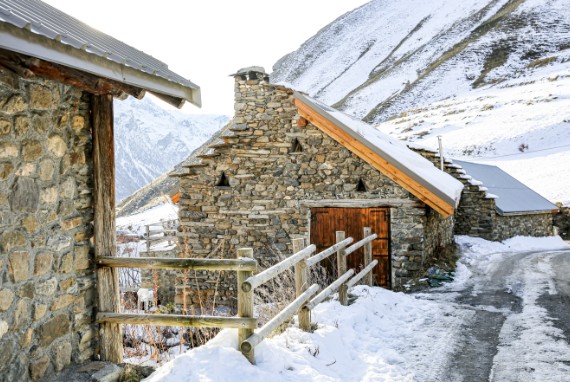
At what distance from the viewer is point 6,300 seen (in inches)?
139

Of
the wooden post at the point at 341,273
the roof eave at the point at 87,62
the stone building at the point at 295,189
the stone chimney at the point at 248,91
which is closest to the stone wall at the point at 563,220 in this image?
the stone building at the point at 295,189

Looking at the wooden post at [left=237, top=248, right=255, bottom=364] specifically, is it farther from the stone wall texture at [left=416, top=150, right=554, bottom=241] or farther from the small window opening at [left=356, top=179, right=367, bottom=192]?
the stone wall texture at [left=416, top=150, right=554, bottom=241]

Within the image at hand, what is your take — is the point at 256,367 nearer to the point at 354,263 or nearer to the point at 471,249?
the point at 354,263

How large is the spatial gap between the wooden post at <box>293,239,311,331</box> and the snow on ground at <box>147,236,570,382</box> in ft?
0.41

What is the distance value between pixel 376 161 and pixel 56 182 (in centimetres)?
783

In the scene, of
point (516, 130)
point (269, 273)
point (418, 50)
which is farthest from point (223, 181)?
point (418, 50)

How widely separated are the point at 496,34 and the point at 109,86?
79.6 meters

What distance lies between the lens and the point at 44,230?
12.9 ft

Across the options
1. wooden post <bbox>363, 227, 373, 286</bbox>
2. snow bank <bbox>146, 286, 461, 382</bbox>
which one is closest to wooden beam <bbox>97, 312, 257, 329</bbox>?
snow bank <bbox>146, 286, 461, 382</bbox>

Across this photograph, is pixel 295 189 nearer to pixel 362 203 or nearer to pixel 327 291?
pixel 362 203

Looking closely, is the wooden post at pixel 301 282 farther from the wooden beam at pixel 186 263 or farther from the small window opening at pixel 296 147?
the small window opening at pixel 296 147

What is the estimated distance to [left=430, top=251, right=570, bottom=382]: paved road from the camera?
5289 mm

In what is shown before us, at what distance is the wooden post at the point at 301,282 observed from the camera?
5828 millimetres

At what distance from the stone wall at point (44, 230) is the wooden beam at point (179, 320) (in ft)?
0.71
